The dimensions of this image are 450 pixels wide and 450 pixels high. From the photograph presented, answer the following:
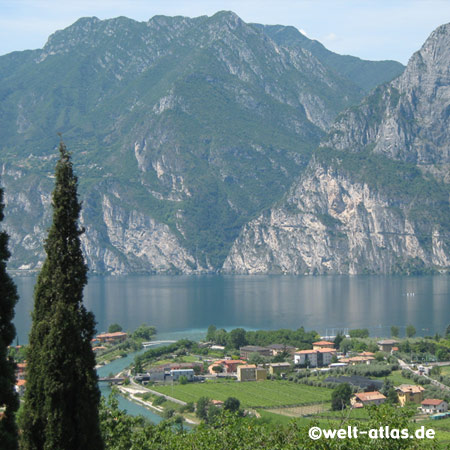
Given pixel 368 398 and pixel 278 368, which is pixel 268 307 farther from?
pixel 368 398

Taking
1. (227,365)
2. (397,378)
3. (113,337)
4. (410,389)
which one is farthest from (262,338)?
(410,389)

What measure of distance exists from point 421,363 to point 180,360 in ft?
71.4

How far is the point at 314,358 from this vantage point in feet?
234

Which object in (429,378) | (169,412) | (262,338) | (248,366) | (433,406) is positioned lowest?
(262,338)

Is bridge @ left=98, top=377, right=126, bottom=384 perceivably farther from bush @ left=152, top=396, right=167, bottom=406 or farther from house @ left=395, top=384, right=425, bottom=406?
house @ left=395, top=384, right=425, bottom=406

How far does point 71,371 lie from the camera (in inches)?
499

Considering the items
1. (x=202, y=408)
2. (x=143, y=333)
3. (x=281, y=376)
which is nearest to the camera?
(x=202, y=408)

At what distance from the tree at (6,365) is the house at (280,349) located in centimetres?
6428

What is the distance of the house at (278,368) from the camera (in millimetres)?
66125

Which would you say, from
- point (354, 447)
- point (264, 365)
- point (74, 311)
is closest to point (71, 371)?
point (74, 311)

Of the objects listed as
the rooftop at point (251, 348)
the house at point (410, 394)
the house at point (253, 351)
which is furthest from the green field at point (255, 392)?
the rooftop at point (251, 348)

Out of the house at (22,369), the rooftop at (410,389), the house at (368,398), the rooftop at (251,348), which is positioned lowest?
the rooftop at (251,348)

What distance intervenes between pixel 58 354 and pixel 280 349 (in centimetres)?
6555

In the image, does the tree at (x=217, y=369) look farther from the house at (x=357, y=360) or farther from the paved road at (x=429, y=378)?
the paved road at (x=429, y=378)
